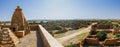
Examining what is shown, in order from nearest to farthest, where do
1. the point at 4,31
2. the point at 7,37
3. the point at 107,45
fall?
the point at 7,37
the point at 4,31
the point at 107,45

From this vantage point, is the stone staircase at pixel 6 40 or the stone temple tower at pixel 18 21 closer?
the stone staircase at pixel 6 40

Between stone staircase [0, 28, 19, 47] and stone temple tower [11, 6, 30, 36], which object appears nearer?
stone staircase [0, 28, 19, 47]

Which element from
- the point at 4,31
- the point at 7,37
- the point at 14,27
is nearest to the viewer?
the point at 7,37

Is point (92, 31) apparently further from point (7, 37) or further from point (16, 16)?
point (7, 37)

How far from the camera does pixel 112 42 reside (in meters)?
28.0

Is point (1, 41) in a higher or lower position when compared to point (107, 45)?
higher

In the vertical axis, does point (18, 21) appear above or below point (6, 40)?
above

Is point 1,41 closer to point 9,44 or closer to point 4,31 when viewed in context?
point 9,44

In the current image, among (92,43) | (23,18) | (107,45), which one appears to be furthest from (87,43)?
(23,18)

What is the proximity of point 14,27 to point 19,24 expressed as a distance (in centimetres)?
52

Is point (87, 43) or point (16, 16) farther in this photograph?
point (87, 43)

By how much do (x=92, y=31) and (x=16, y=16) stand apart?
25.7m

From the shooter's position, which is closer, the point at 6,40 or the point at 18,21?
the point at 6,40

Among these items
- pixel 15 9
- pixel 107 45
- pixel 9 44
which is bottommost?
pixel 107 45
